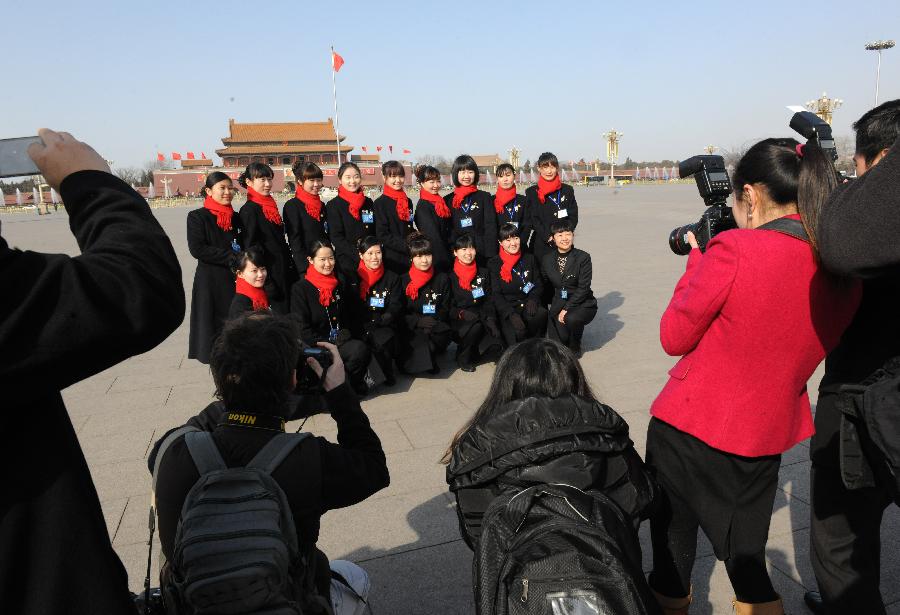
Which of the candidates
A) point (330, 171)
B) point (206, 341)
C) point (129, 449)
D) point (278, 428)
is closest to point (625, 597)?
point (278, 428)

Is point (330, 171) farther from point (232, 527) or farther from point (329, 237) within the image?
point (232, 527)

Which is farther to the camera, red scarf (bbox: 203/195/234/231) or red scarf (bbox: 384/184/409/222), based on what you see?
red scarf (bbox: 384/184/409/222)

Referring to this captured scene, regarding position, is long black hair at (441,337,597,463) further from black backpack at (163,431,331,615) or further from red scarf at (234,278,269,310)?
red scarf at (234,278,269,310)

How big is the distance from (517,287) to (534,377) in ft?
14.7

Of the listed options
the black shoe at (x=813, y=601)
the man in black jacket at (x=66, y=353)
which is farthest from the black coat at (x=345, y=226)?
the man in black jacket at (x=66, y=353)

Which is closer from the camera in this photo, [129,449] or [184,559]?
[184,559]

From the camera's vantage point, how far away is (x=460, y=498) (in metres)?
1.66

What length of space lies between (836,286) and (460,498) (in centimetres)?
123

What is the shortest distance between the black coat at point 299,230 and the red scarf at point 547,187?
2491 millimetres

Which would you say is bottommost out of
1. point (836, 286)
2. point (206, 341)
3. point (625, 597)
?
point (206, 341)

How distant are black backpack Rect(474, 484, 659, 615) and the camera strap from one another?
94 cm

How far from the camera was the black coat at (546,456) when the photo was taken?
1.54 metres

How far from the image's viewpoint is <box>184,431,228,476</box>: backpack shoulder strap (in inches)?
62.5

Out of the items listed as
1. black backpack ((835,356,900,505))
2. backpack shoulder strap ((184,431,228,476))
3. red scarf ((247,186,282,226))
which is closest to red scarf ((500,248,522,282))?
red scarf ((247,186,282,226))
